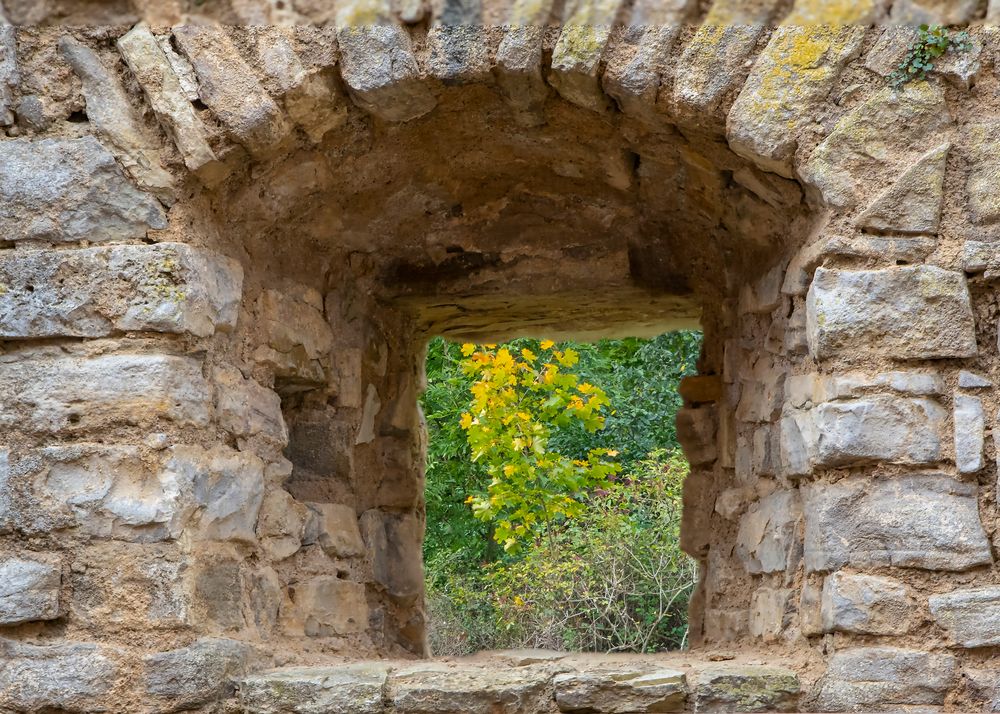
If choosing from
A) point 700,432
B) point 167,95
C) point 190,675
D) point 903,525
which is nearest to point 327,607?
point 190,675

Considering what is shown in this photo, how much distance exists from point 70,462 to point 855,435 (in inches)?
70.8

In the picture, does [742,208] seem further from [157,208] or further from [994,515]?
[157,208]

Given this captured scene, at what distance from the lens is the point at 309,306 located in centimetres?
362

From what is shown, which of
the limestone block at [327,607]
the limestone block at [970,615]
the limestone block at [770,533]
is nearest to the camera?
the limestone block at [970,615]

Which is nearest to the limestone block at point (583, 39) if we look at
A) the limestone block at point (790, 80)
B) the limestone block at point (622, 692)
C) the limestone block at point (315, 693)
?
the limestone block at point (790, 80)

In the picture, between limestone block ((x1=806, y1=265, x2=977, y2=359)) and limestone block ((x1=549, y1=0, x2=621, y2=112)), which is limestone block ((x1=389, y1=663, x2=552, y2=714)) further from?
limestone block ((x1=549, y1=0, x2=621, y2=112))

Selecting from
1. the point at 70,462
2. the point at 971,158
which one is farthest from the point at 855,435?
the point at 70,462

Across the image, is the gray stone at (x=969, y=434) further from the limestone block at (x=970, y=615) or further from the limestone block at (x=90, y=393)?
the limestone block at (x=90, y=393)

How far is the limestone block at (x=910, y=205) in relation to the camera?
2.79 metres

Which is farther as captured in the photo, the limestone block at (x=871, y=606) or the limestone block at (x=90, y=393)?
the limestone block at (x=90, y=393)

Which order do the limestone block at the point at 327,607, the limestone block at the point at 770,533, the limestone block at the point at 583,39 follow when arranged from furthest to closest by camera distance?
1. the limestone block at the point at 327,607
2. the limestone block at the point at 770,533
3. the limestone block at the point at 583,39

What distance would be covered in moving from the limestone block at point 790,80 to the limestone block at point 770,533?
3.03 ft

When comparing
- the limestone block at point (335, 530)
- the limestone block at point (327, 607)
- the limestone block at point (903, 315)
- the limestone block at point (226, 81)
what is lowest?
the limestone block at point (327, 607)

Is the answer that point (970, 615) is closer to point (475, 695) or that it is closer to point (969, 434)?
point (969, 434)
